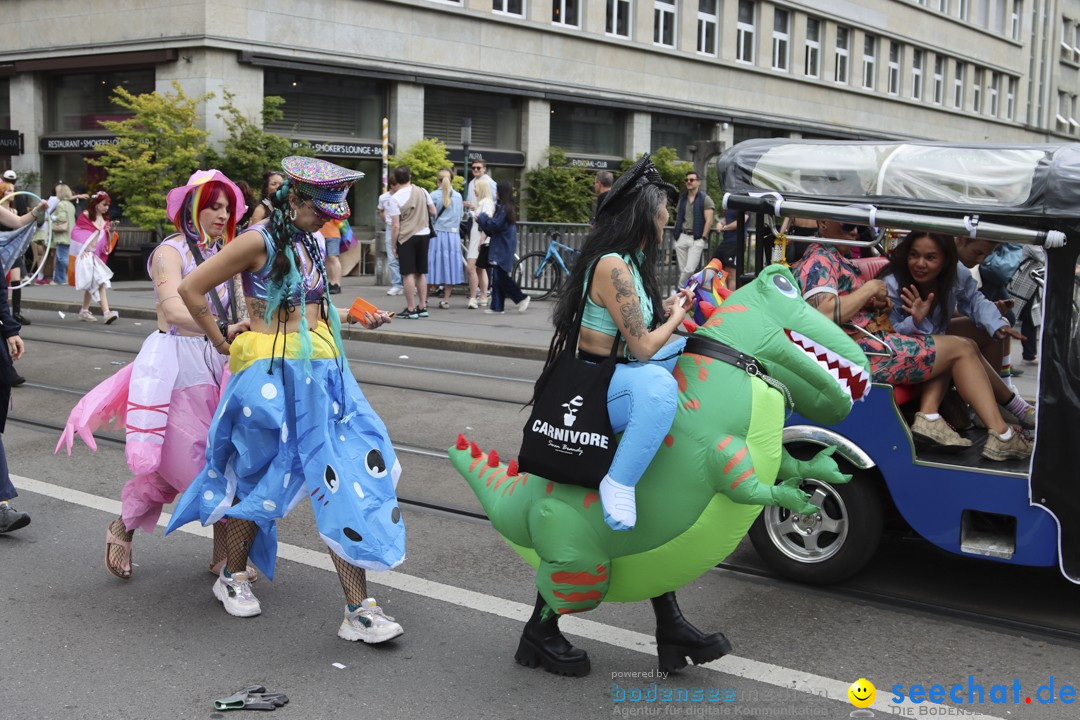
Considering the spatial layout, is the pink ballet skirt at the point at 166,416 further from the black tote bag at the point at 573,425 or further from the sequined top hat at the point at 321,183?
the black tote bag at the point at 573,425

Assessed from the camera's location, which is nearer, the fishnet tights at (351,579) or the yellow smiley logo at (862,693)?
the yellow smiley logo at (862,693)

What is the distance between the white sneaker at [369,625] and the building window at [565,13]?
91.4 feet

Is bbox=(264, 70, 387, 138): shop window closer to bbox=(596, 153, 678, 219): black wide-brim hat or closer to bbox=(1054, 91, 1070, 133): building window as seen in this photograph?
bbox=(596, 153, 678, 219): black wide-brim hat

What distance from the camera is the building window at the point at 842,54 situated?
4128 centimetres

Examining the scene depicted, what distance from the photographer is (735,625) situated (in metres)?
4.89

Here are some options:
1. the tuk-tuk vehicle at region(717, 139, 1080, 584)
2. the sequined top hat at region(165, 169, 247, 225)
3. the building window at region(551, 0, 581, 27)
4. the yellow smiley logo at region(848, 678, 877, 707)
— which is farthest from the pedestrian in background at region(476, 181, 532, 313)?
the building window at region(551, 0, 581, 27)

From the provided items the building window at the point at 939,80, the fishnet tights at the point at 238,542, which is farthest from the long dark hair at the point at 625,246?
the building window at the point at 939,80

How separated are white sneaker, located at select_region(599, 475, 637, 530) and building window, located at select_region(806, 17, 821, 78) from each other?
126ft

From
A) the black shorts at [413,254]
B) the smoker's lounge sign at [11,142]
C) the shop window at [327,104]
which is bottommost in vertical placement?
the black shorts at [413,254]

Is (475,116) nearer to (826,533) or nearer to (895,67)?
(895,67)

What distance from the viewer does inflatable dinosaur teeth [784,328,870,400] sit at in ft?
13.6

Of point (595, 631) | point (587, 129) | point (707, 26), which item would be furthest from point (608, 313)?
point (707, 26)

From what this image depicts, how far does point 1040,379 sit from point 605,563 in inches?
81.9

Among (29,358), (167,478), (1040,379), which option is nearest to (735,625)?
(1040,379)
